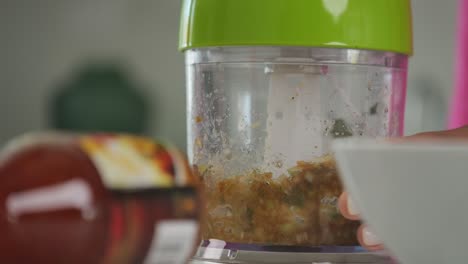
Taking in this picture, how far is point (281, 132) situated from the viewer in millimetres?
497

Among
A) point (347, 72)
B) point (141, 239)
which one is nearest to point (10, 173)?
point (141, 239)

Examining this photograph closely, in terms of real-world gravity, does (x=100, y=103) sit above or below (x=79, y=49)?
below

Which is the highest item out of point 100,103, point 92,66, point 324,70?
point 324,70

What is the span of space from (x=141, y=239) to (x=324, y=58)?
23cm

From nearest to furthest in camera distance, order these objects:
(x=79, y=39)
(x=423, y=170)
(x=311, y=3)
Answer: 1. (x=423, y=170)
2. (x=311, y=3)
3. (x=79, y=39)

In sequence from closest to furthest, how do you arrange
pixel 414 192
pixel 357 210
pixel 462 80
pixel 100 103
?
pixel 414 192, pixel 357 210, pixel 462 80, pixel 100 103

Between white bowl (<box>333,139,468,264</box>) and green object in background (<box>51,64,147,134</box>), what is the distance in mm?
3166

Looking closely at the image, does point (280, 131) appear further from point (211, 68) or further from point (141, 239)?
point (141, 239)

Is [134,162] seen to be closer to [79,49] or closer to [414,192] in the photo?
→ [414,192]

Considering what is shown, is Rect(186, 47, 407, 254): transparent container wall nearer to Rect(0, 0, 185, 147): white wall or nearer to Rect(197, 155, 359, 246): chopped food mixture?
Rect(197, 155, 359, 246): chopped food mixture

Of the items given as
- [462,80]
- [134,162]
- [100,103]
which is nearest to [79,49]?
[100,103]

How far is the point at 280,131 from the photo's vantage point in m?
0.50

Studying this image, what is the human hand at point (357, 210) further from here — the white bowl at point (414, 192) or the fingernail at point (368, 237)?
the white bowl at point (414, 192)

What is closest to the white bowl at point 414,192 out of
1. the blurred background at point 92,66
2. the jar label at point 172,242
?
the jar label at point 172,242
